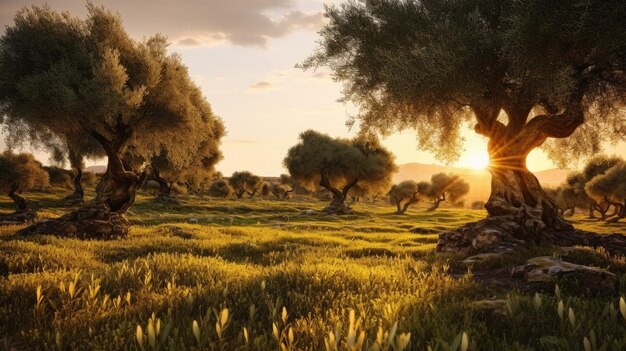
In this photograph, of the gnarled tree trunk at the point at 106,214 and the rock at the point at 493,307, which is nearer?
the rock at the point at 493,307

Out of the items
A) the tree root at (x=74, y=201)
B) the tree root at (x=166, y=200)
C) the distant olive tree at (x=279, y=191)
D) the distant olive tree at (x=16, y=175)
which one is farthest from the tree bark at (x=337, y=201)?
the distant olive tree at (x=279, y=191)

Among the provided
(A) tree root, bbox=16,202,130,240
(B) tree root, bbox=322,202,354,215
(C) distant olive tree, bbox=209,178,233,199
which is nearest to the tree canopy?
(A) tree root, bbox=16,202,130,240

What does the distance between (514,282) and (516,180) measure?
9113 millimetres

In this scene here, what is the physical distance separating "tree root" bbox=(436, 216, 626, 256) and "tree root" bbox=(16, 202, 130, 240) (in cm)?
1349

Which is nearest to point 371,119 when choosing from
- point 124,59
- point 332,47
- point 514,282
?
point 332,47

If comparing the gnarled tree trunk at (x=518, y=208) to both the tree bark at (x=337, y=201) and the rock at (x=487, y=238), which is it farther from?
the tree bark at (x=337, y=201)

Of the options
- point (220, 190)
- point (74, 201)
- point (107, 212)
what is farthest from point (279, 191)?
point (107, 212)

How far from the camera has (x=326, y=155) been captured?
57.9 metres

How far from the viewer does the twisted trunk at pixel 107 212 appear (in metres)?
15.4

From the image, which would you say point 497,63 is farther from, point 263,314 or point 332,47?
point 263,314

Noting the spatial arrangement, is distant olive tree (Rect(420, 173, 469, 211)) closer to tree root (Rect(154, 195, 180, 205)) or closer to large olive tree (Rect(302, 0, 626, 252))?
tree root (Rect(154, 195, 180, 205))

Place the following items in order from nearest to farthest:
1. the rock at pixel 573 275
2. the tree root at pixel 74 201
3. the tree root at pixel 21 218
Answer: the rock at pixel 573 275 < the tree root at pixel 21 218 < the tree root at pixel 74 201

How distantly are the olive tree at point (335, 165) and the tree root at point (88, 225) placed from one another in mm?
40650

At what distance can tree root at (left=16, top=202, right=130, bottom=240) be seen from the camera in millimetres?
15070
